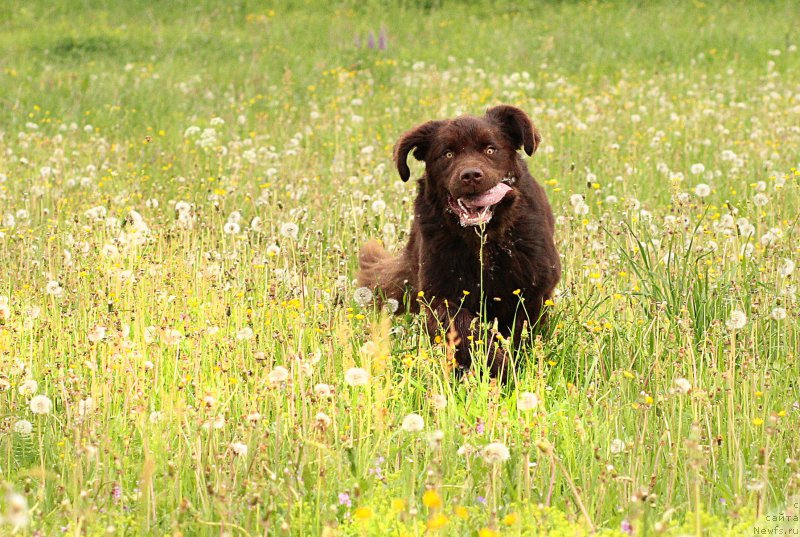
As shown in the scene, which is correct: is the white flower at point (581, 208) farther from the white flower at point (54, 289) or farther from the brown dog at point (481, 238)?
the white flower at point (54, 289)

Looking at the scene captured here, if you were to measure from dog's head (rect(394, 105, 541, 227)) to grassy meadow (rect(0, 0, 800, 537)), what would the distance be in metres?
0.66

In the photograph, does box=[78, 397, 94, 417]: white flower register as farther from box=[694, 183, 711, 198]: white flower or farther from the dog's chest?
box=[694, 183, 711, 198]: white flower

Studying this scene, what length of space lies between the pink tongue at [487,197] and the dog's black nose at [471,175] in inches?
5.5

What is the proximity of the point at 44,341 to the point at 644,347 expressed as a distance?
261cm

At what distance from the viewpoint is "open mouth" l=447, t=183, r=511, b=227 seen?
465 centimetres

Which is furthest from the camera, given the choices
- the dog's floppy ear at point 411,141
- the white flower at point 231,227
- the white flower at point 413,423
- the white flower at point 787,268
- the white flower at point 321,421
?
the white flower at point 231,227

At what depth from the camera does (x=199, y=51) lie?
16297 mm

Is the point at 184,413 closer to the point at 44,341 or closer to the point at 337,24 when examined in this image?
the point at 44,341

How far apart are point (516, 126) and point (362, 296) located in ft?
3.90

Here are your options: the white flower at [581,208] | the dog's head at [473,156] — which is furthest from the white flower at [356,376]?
the white flower at [581,208]

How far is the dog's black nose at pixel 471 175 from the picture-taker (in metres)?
4.54

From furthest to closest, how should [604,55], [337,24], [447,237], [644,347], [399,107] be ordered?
[337,24] → [604,55] → [399,107] → [447,237] → [644,347]

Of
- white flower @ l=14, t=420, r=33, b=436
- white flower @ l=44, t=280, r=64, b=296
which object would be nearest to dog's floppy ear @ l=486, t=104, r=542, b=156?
white flower @ l=44, t=280, r=64, b=296

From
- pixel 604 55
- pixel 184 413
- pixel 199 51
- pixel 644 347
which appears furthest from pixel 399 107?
pixel 184 413
